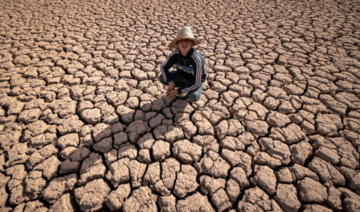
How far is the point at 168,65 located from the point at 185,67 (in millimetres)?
201

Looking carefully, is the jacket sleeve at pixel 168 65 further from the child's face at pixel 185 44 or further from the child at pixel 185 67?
the child's face at pixel 185 44

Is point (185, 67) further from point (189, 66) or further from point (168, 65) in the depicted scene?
point (168, 65)

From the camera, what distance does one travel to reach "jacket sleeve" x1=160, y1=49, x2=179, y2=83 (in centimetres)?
184

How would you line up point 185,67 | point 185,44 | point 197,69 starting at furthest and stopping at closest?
point 185,67, point 197,69, point 185,44

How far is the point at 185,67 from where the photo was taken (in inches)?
74.8

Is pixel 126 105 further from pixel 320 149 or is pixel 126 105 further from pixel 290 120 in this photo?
pixel 320 149

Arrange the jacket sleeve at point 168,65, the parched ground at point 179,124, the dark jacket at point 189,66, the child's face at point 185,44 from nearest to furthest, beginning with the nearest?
the parched ground at point 179,124
the child's face at point 185,44
the dark jacket at point 189,66
the jacket sleeve at point 168,65

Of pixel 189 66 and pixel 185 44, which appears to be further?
pixel 189 66

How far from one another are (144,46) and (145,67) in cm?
74

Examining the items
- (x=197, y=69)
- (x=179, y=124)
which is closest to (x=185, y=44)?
(x=197, y=69)

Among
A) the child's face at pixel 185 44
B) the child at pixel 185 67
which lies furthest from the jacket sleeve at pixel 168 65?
the child's face at pixel 185 44

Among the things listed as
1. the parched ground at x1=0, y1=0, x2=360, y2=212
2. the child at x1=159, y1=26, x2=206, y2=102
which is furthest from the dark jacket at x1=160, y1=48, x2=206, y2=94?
the parched ground at x1=0, y1=0, x2=360, y2=212

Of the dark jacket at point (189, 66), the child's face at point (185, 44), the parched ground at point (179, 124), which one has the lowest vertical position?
the parched ground at point (179, 124)

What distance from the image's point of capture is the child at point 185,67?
1.63 metres
